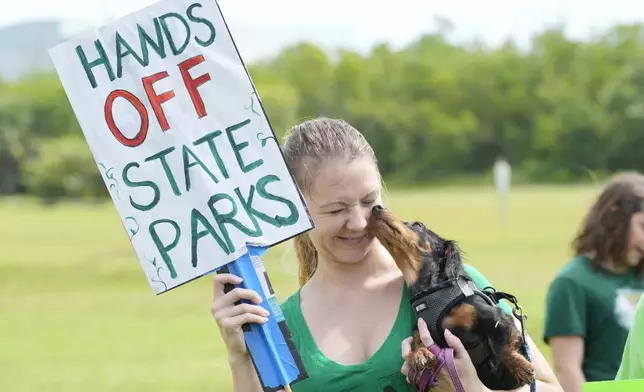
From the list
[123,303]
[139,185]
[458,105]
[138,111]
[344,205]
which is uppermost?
A: [138,111]

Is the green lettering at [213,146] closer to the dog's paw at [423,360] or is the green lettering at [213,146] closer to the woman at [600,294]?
the dog's paw at [423,360]

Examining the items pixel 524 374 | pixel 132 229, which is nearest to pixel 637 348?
A: pixel 524 374

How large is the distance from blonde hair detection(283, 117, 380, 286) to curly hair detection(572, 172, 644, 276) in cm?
240

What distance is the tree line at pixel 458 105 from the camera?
285ft

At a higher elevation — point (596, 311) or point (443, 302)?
point (443, 302)

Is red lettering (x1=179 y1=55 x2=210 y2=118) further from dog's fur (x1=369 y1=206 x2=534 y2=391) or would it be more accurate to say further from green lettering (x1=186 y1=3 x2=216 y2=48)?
dog's fur (x1=369 y1=206 x2=534 y2=391)

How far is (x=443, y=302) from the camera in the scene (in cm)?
304

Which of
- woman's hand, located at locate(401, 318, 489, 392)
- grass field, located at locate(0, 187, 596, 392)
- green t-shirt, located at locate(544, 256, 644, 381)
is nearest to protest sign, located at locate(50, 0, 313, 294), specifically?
woman's hand, located at locate(401, 318, 489, 392)

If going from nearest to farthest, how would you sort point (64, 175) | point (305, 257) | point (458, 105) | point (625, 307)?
point (305, 257) < point (625, 307) < point (64, 175) < point (458, 105)

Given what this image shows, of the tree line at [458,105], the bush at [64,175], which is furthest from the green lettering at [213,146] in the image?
the tree line at [458,105]

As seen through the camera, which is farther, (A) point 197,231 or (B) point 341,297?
(B) point 341,297

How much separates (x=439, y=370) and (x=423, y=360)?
0.06 m

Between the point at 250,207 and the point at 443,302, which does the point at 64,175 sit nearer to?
the point at 250,207

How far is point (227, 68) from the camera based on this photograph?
3.23m
